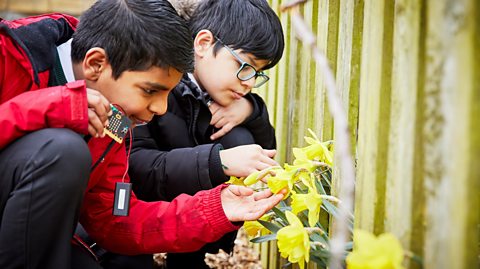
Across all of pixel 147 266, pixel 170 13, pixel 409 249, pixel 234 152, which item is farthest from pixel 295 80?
pixel 409 249

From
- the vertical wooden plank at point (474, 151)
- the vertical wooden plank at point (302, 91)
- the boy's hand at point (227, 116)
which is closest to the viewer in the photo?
the vertical wooden plank at point (474, 151)

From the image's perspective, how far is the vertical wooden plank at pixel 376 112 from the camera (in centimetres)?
130

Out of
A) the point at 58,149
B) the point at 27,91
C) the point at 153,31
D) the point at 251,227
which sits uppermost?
the point at 153,31

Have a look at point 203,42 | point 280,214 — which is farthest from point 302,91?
point 280,214

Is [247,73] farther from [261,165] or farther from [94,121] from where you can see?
[94,121]

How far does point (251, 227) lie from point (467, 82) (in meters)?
1.00

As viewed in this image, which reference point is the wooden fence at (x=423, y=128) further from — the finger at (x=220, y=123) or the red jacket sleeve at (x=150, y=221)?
the finger at (x=220, y=123)

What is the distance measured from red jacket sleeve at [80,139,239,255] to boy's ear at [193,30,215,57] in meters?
0.61

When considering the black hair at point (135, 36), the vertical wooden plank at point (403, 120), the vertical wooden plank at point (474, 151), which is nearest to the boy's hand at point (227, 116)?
the black hair at point (135, 36)

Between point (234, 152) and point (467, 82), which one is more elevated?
point (467, 82)

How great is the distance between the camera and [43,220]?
1439 millimetres

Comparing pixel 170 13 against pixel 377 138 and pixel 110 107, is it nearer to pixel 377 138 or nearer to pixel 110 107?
pixel 110 107

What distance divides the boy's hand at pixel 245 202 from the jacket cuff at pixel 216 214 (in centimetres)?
1

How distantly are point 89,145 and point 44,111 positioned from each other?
0.94 feet
